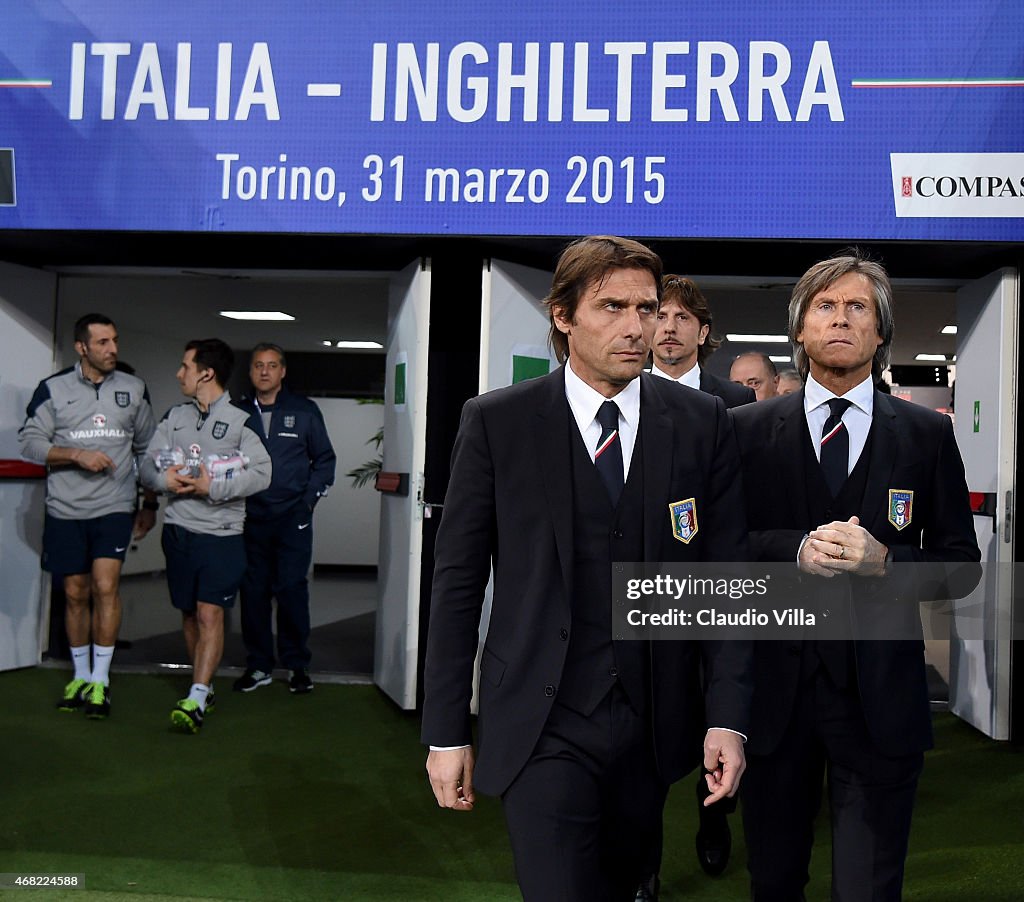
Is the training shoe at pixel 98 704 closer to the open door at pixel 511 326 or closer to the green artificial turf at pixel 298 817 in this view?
the green artificial turf at pixel 298 817

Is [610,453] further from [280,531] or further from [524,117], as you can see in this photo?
[280,531]

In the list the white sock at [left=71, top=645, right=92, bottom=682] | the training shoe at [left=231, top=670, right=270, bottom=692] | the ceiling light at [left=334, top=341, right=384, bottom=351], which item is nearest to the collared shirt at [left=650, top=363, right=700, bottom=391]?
the training shoe at [left=231, top=670, right=270, bottom=692]

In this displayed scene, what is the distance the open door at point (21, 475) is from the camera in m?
5.96

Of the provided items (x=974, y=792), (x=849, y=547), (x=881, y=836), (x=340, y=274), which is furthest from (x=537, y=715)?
(x=340, y=274)

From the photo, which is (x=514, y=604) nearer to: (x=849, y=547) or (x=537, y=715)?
(x=537, y=715)

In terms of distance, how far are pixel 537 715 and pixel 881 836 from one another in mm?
Result: 704

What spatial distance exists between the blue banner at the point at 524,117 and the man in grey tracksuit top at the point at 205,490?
2.74 ft

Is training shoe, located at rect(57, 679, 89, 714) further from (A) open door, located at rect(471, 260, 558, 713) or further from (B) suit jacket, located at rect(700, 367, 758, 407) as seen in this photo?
(B) suit jacket, located at rect(700, 367, 758, 407)

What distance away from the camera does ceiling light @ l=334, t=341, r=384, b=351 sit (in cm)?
1244

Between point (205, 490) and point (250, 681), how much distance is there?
1348 mm

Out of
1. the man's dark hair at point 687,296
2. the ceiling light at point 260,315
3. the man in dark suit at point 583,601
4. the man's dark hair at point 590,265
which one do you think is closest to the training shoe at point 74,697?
the man's dark hair at point 687,296

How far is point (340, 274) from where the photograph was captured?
19.4 ft

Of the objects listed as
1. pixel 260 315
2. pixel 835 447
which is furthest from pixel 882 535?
pixel 260 315

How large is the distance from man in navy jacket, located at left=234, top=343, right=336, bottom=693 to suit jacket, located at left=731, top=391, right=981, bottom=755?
4.05 metres
